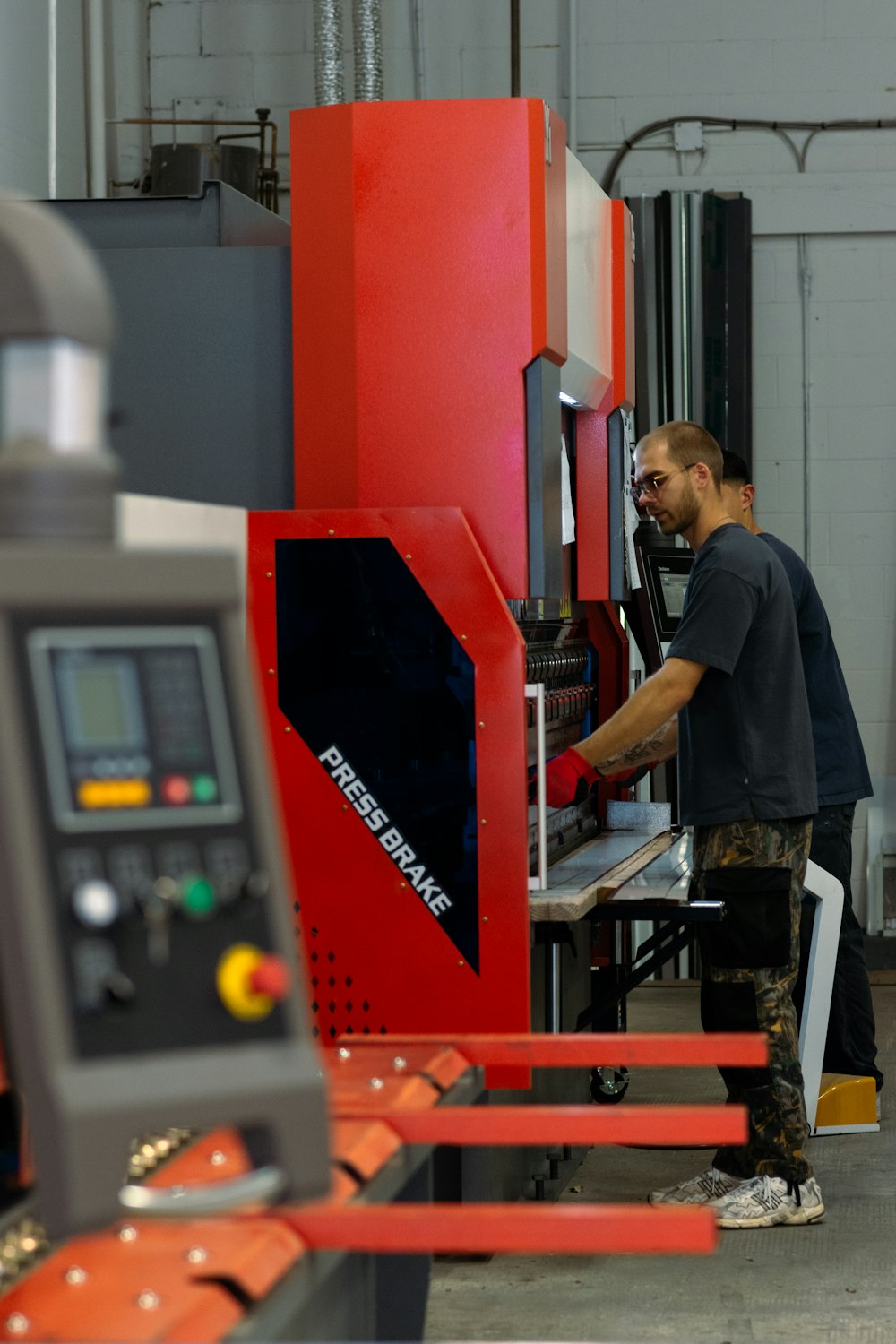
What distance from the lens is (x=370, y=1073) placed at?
175 cm

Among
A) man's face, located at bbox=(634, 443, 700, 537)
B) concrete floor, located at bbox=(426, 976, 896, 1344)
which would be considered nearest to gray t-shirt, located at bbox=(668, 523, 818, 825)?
man's face, located at bbox=(634, 443, 700, 537)

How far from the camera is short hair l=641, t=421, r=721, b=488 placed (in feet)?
12.1

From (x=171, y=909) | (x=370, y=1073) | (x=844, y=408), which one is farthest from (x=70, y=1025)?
(x=844, y=408)

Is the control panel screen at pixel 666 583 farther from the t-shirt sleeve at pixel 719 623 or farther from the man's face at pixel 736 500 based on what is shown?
the t-shirt sleeve at pixel 719 623

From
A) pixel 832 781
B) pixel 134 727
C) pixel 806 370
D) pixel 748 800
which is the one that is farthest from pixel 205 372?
pixel 806 370

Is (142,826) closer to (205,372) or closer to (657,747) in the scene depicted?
(205,372)

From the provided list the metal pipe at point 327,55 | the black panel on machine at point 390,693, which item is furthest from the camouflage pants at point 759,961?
the metal pipe at point 327,55

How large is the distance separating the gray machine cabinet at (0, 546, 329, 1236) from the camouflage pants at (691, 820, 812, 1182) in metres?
2.55

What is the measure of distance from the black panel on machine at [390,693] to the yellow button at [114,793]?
2.04 m

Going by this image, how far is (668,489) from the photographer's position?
12.1 ft

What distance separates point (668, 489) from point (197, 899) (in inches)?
109

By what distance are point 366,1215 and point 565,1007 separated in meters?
2.75

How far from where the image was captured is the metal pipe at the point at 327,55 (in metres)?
5.63

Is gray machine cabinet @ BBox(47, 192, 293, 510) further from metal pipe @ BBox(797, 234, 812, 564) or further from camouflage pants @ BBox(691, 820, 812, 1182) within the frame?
metal pipe @ BBox(797, 234, 812, 564)
